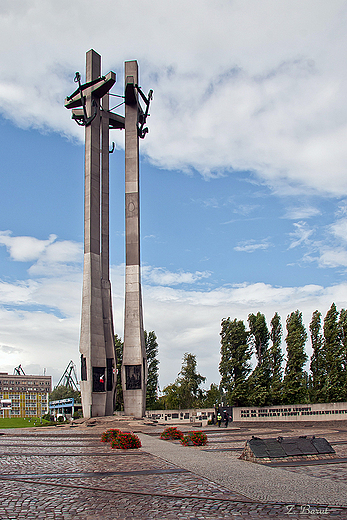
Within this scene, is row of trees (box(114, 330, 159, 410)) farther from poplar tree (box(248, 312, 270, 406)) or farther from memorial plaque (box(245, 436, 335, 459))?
memorial plaque (box(245, 436, 335, 459))

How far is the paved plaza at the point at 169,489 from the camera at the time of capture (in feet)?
18.0

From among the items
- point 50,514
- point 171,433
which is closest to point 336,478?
point 50,514

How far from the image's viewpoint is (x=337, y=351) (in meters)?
32.2

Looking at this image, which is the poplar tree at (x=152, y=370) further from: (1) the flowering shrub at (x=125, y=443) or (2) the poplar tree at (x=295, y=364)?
(1) the flowering shrub at (x=125, y=443)

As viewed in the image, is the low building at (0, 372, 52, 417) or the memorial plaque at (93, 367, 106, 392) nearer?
the memorial plaque at (93, 367, 106, 392)

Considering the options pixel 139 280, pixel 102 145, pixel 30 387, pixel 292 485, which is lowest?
pixel 30 387

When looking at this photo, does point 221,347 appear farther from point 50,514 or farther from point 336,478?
point 50,514

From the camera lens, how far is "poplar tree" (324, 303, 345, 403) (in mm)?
31297

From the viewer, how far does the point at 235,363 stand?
36156 mm

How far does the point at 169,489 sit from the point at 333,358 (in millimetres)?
27810

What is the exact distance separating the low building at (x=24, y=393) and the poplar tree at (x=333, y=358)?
100980mm

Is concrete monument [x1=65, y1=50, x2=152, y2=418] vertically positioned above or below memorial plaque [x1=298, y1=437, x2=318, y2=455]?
above

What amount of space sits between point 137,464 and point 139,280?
25.2 meters

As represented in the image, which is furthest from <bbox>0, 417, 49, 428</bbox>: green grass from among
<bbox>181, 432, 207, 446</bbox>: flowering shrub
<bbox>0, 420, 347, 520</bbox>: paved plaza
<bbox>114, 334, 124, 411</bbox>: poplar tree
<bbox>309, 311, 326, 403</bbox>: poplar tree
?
<bbox>0, 420, 347, 520</bbox>: paved plaza
